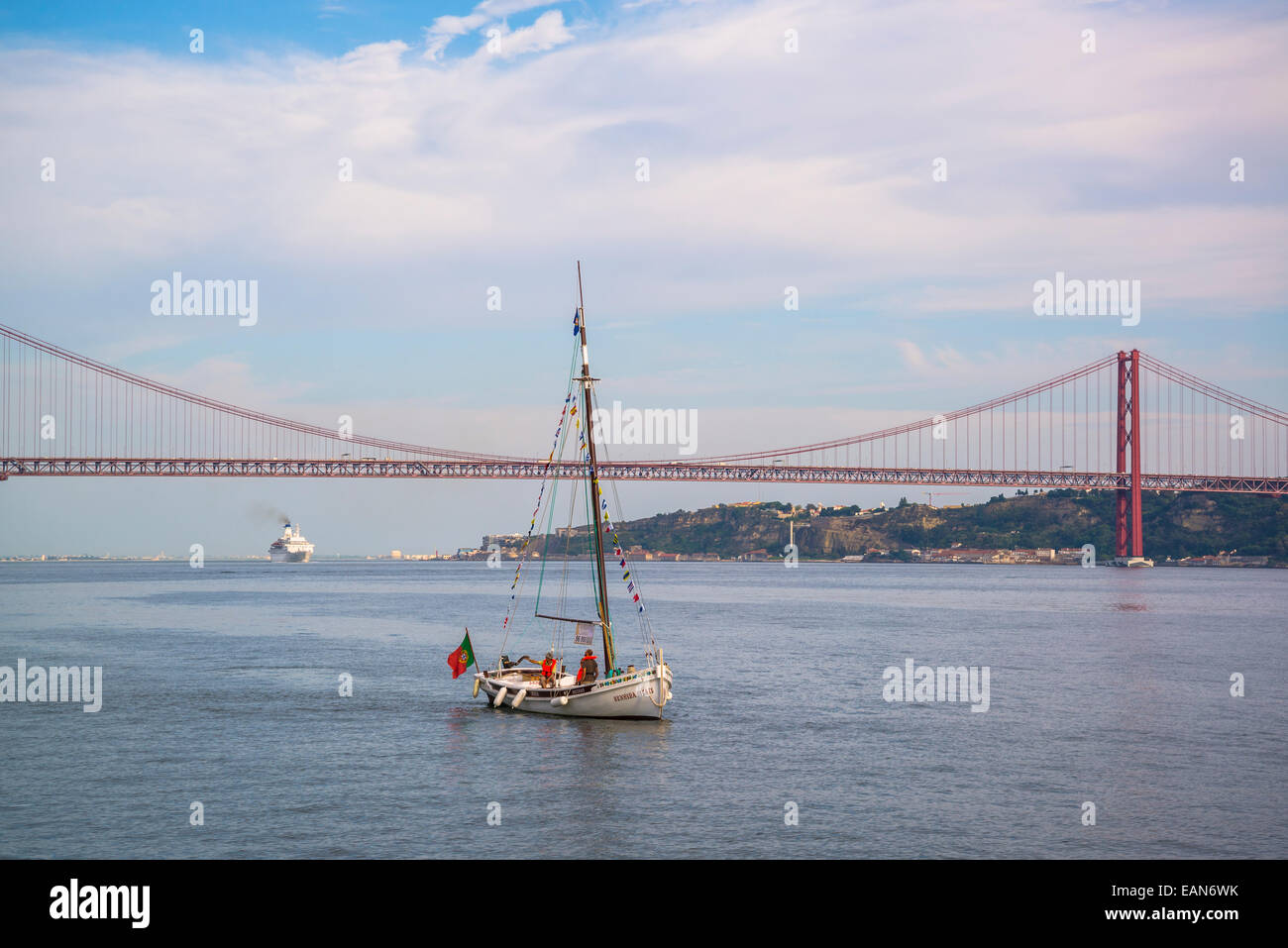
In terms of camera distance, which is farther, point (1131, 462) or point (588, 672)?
point (1131, 462)

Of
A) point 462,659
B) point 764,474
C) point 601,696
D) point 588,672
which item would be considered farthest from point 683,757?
point 764,474

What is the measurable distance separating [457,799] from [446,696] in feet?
45.9

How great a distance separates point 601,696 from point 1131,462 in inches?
4353

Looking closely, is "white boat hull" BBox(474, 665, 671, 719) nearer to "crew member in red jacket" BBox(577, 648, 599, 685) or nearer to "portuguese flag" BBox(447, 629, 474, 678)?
"crew member in red jacket" BBox(577, 648, 599, 685)

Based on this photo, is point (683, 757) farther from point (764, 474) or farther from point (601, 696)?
point (764, 474)

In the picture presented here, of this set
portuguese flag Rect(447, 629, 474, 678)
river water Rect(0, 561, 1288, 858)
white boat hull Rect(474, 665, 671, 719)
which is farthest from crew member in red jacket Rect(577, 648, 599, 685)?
portuguese flag Rect(447, 629, 474, 678)

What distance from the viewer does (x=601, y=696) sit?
97.8 feet

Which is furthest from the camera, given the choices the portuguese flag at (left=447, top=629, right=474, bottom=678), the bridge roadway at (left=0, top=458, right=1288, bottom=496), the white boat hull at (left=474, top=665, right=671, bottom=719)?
the bridge roadway at (left=0, top=458, right=1288, bottom=496)

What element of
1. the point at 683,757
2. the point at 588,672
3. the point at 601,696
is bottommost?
the point at 683,757

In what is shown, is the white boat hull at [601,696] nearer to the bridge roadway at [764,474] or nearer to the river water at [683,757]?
the river water at [683,757]

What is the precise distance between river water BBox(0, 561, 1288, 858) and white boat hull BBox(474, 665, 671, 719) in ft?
1.50

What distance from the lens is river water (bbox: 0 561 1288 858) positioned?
61.3ft
